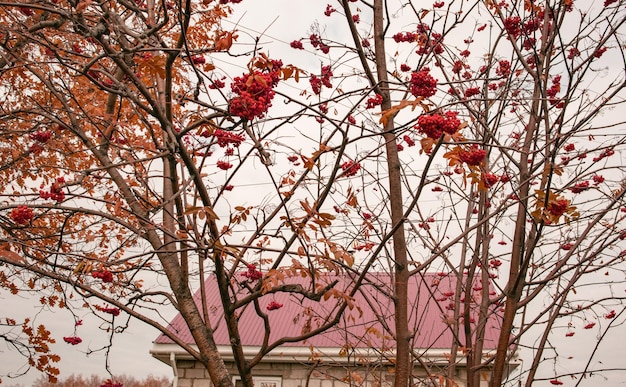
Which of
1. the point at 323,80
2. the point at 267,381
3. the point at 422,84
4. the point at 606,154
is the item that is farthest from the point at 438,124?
the point at 267,381

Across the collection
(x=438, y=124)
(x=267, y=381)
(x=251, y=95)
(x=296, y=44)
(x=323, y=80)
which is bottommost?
(x=267, y=381)

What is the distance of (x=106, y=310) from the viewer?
3.70 metres

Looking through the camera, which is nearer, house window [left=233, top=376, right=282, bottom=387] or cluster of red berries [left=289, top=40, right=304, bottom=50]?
cluster of red berries [left=289, top=40, right=304, bottom=50]

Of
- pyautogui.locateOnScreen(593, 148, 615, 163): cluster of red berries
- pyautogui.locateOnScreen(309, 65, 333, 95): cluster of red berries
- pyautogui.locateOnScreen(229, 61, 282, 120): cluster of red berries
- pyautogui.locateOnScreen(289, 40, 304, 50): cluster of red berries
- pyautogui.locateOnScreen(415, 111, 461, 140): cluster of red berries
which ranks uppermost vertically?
pyautogui.locateOnScreen(289, 40, 304, 50): cluster of red berries

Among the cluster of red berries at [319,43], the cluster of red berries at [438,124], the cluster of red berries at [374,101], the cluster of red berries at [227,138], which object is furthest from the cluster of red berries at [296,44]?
the cluster of red berries at [438,124]

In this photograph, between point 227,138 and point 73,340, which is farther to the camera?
point 73,340

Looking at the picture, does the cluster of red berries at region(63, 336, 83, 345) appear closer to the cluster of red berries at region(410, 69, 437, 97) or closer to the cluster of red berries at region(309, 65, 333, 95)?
the cluster of red berries at region(309, 65, 333, 95)

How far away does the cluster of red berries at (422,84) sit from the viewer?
6.66 ft

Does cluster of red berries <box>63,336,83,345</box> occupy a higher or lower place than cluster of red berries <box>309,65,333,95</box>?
lower

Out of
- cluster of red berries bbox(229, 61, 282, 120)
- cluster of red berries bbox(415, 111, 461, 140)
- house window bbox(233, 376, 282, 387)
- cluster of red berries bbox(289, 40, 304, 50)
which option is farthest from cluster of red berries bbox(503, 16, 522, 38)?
house window bbox(233, 376, 282, 387)

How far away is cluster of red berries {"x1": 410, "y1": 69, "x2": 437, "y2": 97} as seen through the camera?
6.66 feet

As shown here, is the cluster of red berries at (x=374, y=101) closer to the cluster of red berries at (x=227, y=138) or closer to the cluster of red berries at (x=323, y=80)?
the cluster of red berries at (x=323, y=80)

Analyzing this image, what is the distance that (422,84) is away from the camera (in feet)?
6.72

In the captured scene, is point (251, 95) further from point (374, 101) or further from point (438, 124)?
point (374, 101)
